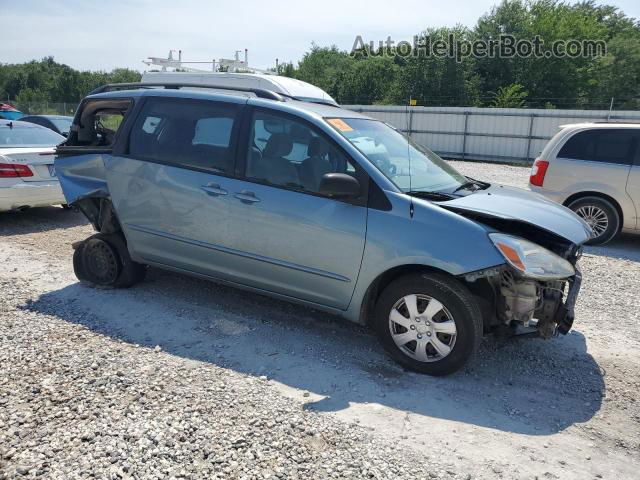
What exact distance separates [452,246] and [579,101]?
143 feet

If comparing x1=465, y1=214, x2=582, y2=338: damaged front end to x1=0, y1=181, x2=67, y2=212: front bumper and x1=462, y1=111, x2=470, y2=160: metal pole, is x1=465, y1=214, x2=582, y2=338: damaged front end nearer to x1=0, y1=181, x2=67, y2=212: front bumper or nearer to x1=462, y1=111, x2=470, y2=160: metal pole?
x1=0, y1=181, x2=67, y2=212: front bumper

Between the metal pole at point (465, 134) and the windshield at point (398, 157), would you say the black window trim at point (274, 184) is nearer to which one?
the windshield at point (398, 157)

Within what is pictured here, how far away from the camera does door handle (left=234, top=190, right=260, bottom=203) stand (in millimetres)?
4266

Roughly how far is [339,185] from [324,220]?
0.33 metres

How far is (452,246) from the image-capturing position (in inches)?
141

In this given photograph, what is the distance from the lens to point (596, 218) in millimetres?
8055

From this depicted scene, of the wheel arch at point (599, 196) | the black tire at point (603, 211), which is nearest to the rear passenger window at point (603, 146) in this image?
the wheel arch at point (599, 196)

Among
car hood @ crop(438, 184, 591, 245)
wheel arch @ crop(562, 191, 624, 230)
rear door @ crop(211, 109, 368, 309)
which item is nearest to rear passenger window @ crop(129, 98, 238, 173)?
rear door @ crop(211, 109, 368, 309)

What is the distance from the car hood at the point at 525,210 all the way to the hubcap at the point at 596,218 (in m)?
4.15

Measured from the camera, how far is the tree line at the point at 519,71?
4231 centimetres

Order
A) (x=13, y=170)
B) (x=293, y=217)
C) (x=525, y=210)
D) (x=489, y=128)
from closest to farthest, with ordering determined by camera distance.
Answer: (x=525, y=210), (x=293, y=217), (x=13, y=170), (x=489, y=128)

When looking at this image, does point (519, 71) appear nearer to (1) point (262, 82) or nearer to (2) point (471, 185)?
(1) point (262, 82)

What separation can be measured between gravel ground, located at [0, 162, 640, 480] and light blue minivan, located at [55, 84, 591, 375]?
373 mm

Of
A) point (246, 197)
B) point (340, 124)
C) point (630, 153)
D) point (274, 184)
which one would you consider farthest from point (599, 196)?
point (246, 197)
